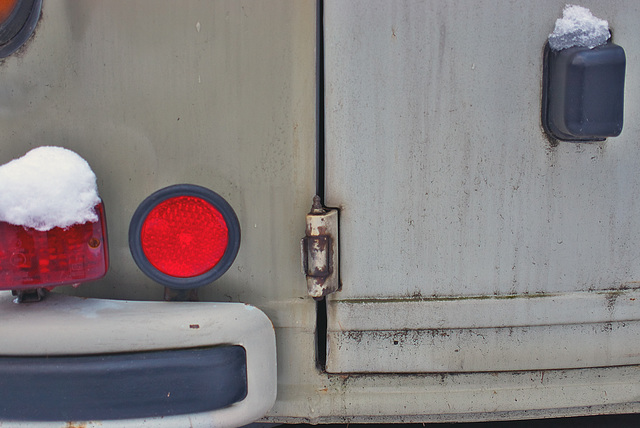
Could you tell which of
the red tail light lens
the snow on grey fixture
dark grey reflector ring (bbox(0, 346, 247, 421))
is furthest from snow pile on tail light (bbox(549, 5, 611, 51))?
dark grey reflector ring (bbox(0, 346, 247, 421))

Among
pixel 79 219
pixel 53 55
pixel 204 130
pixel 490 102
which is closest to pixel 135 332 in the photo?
pixel 79 219

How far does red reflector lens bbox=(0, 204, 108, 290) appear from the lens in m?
0.90

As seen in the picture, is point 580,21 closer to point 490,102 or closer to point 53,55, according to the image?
point 490,102

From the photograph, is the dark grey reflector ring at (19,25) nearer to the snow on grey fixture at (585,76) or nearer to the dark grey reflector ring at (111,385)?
the dark grey reflector ring at (111,385)

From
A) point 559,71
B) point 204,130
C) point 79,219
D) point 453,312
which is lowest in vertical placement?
point 453,312

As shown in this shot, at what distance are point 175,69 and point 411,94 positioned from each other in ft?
1.48

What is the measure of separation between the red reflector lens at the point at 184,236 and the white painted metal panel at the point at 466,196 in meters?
0.24

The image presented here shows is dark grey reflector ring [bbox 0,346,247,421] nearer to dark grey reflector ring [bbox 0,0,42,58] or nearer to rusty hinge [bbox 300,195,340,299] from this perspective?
rusty hinge [bbox 300,195,340,299]

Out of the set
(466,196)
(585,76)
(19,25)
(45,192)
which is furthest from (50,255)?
(585,76)

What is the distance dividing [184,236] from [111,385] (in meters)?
0.29

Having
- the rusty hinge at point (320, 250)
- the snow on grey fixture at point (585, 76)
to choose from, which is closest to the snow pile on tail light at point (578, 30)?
the snow on grey fixture at point (585, 76)

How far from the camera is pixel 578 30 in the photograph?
1.01 meters

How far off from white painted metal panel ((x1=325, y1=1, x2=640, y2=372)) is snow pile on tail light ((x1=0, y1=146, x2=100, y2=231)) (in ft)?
1.49

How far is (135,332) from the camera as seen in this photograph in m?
0.96
